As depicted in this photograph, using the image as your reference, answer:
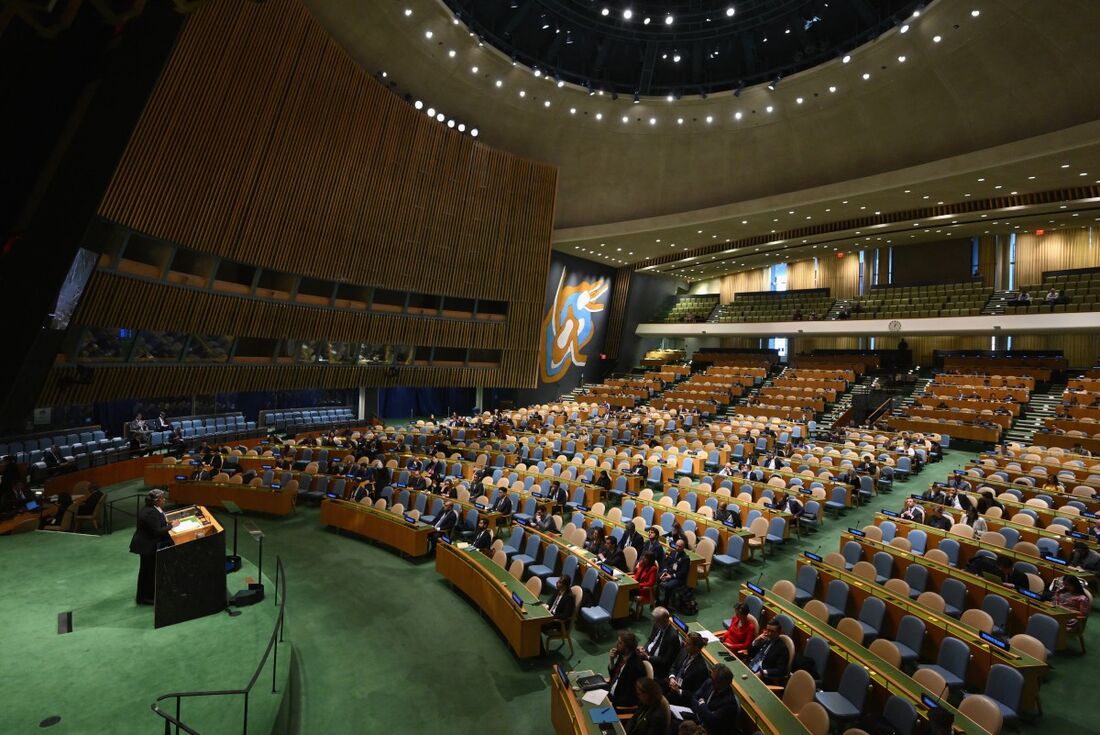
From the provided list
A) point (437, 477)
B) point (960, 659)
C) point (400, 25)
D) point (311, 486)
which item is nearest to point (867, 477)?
point (960, 659)

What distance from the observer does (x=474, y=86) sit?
1909 cm

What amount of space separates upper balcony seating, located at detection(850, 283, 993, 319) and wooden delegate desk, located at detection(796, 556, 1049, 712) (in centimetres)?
1756

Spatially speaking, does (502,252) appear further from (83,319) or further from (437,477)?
(83,319)

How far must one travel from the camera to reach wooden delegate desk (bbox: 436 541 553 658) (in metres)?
6.25

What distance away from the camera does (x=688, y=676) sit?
4.86m

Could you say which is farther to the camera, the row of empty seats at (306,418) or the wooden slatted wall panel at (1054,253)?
the wooden slatted wall panel at (1054,253)

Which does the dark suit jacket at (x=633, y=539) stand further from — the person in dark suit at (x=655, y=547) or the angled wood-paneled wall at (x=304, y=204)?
the angled wood-paneled wall at (x=304, y=204)

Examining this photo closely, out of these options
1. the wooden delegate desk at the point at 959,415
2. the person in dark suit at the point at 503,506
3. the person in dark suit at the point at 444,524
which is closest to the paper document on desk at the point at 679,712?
the person in dark suit at the point at 444,524

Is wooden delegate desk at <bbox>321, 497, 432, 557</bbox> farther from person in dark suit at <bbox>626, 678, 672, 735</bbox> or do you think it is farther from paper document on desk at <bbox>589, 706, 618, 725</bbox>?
person in dark suit at <bbox>626, 678, 672, 735</bbox>

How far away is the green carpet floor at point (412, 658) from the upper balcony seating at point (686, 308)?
20387mm

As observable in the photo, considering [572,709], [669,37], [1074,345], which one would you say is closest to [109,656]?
[572,709]

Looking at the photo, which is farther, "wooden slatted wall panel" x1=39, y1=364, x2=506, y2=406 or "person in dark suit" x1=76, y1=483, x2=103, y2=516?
"wooden slatted wall panel" x1=39, y1=364, x2=506, y2=406

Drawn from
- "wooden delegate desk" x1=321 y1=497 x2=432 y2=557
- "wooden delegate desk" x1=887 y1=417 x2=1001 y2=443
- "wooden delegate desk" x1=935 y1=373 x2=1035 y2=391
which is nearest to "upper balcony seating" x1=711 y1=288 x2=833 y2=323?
"wooden delegate desk" x1=935 y1=373 x2=1035 y2=391

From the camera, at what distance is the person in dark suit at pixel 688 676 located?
4.73 metres
